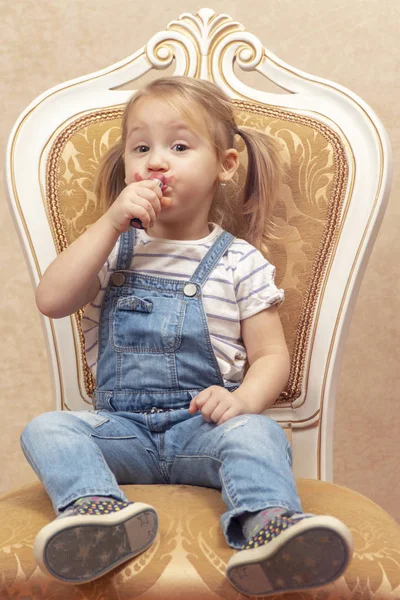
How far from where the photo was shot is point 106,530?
2.78 feet

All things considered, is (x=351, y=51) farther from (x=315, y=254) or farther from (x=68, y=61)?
(x=315, y=254)

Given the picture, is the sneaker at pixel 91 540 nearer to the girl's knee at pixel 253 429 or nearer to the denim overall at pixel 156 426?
the denim overall at pixel 156 426

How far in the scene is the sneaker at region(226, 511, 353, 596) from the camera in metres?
0.81

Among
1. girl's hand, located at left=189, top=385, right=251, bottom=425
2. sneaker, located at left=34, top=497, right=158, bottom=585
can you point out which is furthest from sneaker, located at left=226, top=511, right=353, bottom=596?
girl's hand, located at left=189, top=385, right=251, bottom=425

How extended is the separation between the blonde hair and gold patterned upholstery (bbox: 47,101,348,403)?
0.02 metres

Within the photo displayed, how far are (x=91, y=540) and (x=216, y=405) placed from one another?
0.30 m

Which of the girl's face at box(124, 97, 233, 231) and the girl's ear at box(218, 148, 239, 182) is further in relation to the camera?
the girl's ear at box(218, 148, 239, 182)

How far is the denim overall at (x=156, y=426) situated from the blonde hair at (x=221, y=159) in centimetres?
9

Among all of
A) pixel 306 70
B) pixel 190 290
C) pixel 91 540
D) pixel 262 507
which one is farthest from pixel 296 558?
pixel 306 70

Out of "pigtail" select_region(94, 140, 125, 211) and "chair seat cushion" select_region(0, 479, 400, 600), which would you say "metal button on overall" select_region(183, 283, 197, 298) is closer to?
"pigtail" select_region(94, 140, 125, 211)

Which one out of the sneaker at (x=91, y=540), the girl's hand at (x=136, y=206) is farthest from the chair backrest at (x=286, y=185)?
the sneaker at (x=91, y=540)

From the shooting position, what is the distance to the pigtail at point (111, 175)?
139cm

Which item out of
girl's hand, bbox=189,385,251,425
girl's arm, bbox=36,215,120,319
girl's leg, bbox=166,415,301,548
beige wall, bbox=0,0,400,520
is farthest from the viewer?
beige wall, bbox=0,0,400,520

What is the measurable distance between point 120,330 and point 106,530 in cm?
42
